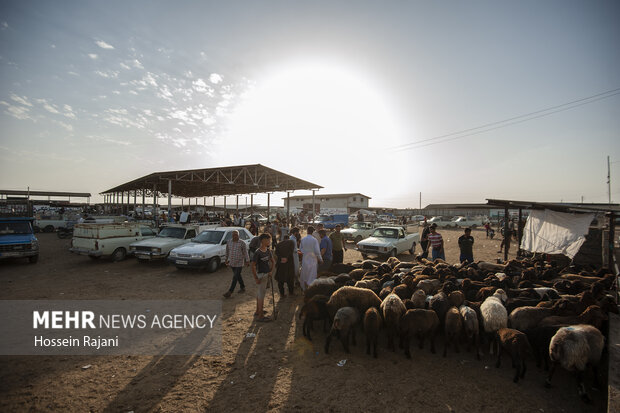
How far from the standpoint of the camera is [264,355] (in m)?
4.61

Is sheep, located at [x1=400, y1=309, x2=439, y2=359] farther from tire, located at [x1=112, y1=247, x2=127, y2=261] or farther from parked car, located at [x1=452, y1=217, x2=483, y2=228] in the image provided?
parked car, located at [x1=452, y1=217, x2=483, y2=228]

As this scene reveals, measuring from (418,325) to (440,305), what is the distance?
80cm

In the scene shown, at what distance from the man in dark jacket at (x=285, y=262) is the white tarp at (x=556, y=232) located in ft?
29.4

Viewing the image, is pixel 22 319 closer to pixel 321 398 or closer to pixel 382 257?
pixel 321 398

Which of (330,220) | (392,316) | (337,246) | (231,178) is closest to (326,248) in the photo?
(337,246)

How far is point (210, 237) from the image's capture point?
11.2 metres

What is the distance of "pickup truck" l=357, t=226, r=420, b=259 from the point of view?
12.8 meters

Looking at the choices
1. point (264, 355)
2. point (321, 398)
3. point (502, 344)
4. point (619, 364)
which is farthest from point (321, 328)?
point (619, 364)

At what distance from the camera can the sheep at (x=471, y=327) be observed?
15.3 ft

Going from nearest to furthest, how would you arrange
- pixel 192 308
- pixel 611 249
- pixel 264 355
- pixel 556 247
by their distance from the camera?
pixel 264 355 < pixel 192 308 < pixel 611 249 < pixel 556 247

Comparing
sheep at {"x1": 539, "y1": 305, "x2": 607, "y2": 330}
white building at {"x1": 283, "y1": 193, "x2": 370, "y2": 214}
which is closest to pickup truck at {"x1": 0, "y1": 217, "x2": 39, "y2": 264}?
sheep at {"x1": 539, "y1": 305, "x2": 607, "y2": 330}

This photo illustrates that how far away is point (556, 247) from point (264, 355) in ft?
33.9

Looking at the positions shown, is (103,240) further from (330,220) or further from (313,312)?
(330,220)

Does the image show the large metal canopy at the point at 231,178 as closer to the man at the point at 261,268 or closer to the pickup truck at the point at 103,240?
the pickup truck at the point at 103,240
